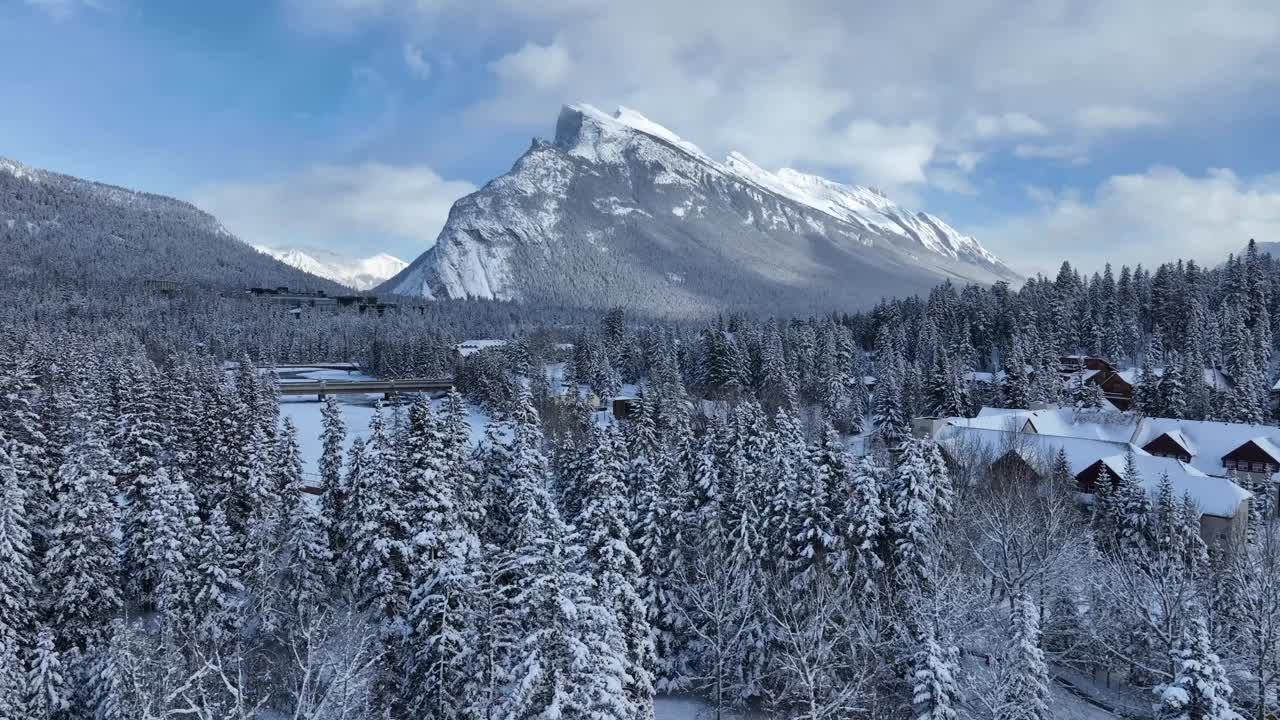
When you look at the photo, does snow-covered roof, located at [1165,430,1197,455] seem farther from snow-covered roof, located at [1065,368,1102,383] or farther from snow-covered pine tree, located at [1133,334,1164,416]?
snow-covered roof, located at [1065,368,1102,383]

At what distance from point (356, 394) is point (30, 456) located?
85946mm

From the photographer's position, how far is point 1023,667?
851 inches

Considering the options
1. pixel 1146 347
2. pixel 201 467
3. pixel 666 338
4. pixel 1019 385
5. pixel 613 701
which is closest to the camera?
pixel 613 701

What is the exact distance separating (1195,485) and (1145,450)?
15.3 meters

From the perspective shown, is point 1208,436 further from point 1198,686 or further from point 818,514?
point 1198,686

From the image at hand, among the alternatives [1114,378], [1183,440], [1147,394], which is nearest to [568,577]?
[1183,440]

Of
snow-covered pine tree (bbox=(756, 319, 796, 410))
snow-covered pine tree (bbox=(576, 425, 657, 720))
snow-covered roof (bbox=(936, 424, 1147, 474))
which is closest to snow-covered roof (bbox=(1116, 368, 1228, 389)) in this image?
snow-covered roof (bbox=(936, 424, 1147, 474))

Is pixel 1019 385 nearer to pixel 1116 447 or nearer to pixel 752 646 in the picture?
pixel 1116 447

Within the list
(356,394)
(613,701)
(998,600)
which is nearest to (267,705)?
(613,701)

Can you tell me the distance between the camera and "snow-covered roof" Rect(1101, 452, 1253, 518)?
45.9 m

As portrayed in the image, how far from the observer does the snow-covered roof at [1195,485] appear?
45.9 metres

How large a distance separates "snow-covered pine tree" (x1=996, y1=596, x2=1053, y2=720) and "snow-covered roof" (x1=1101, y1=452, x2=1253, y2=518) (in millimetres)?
30043

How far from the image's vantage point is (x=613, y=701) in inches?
714

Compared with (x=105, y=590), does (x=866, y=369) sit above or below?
above
